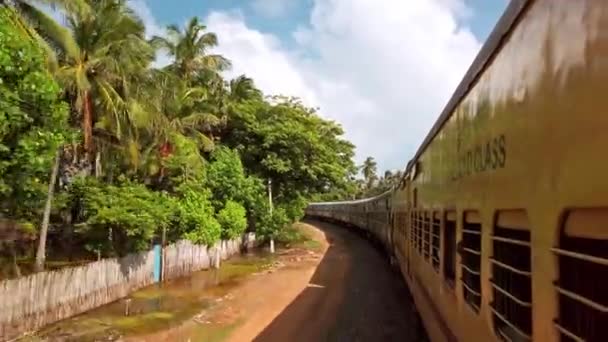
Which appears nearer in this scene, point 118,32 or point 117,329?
point 117,329

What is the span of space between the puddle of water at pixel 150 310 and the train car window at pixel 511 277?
1029 centimetres

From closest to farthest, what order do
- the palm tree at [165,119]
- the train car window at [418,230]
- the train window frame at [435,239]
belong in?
the train window frame at [435,239], the train car window at [418,230], the palm tree at [165,119]

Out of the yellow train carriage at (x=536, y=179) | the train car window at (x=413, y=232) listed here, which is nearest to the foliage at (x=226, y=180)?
the train car window at (x=413, y=232)

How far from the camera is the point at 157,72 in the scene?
22922mm

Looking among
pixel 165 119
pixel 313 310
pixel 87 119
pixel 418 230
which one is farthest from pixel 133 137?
pixel 418 230

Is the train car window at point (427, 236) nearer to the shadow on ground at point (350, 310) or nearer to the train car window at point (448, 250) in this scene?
the train car window at point (448, 250)

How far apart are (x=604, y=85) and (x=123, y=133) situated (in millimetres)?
19403

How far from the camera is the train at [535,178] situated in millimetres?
1866

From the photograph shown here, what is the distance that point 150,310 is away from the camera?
1507 cm

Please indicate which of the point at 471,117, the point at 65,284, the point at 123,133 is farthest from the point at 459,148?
the point at 123,133

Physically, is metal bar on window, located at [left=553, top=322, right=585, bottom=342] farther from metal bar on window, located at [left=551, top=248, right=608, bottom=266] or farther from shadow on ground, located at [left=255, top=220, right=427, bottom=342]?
shadow on ground, located at [left=255, top=220, right=427, bottom=342]

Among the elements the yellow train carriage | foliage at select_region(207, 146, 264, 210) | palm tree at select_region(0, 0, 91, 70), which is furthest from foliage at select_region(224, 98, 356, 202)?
the yellow train carriage

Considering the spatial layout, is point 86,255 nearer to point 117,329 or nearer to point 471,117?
point 117,329

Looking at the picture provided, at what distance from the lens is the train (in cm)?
187
